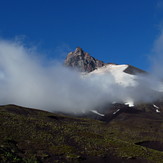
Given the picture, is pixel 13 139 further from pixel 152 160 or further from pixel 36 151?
pixel 152 160

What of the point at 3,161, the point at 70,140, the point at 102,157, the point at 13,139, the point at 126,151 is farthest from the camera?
the point at 70,140

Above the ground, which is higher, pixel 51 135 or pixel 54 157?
pixel 51 135

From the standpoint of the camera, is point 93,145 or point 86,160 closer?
point 86,160

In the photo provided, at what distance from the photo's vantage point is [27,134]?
213ft

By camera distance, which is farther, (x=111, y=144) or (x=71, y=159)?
(x=111, y=144)

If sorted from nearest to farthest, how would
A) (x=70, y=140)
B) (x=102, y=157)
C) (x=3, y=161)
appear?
(x=3, y=161), (x=102, y=157), (x=70, y=140)

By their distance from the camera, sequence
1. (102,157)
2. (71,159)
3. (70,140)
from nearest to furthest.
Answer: (71,159) < (102,157) < (70,140)

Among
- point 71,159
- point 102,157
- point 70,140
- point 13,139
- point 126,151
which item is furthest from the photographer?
point 70,140

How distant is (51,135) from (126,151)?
21.0m

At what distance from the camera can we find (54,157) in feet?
163

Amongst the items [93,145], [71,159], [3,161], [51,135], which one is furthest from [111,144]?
[3,161]

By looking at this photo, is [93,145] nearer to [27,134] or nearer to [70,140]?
[70,140]

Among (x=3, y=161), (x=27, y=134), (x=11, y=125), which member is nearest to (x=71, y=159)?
(x=3, y=161)

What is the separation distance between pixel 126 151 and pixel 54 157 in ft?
69.5
